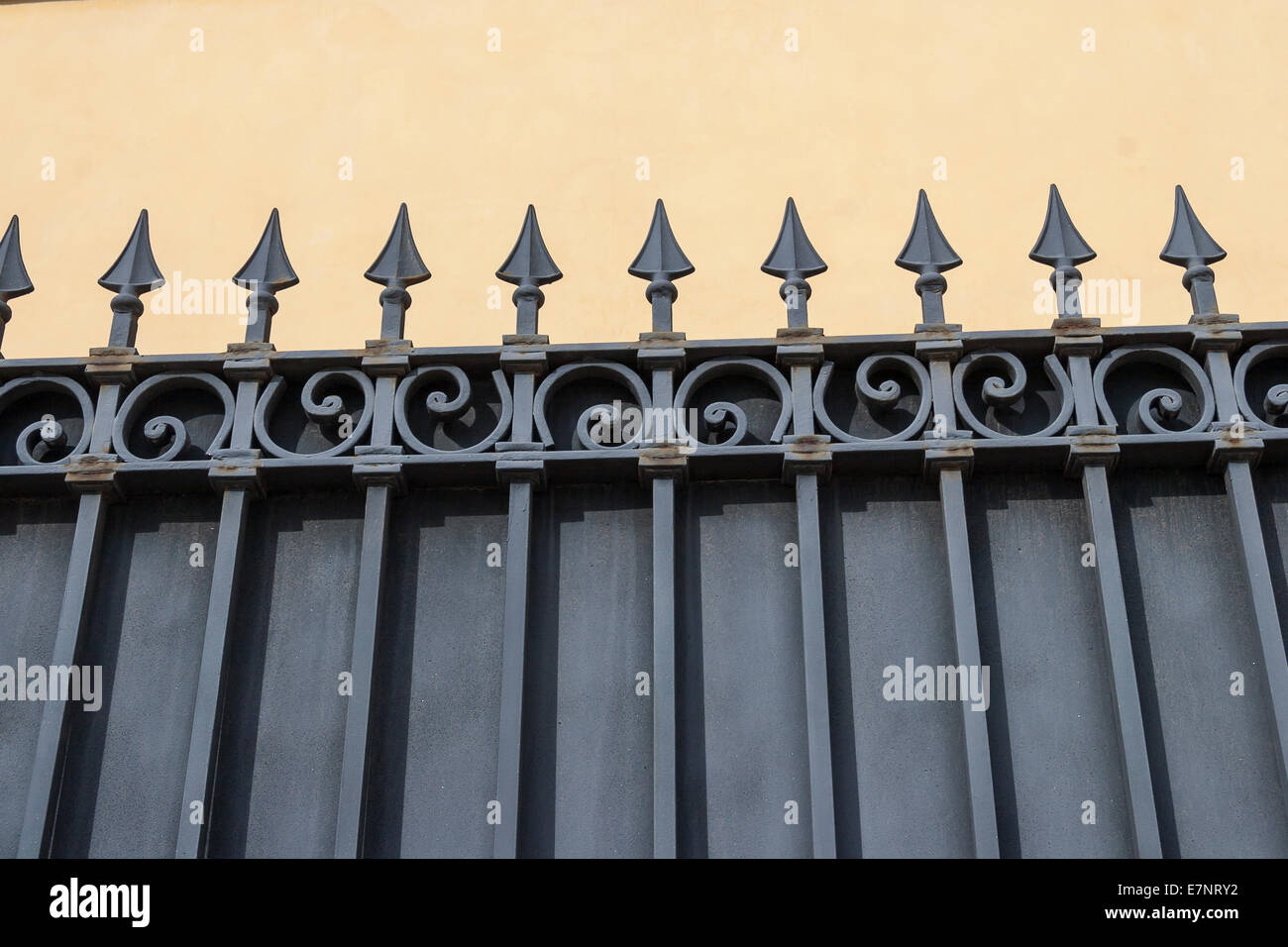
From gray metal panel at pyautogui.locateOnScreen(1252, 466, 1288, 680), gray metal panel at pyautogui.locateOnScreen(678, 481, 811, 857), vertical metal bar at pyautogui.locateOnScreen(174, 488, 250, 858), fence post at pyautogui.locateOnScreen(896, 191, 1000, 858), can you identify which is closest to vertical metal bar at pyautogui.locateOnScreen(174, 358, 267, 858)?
vertical metal bar at pyautogui.locateOnScreen(174, 488, 250, 858)

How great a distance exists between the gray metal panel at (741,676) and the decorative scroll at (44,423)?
171 centimetres

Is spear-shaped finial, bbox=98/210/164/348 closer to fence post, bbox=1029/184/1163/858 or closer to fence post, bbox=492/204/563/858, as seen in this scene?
fence post, bbox=492/204/563/858

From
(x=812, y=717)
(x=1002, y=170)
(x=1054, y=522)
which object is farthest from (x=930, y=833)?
(x=1002, y=170)

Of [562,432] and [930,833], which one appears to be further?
[562,432]

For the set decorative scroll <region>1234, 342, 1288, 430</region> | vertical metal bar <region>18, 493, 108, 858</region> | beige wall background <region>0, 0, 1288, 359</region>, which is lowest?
vertical metal bar <region>18, 493, 108, 858</region>

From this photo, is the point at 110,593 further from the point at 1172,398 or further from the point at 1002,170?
the point at 1002,170

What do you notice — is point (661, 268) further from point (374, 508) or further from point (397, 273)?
point (374, 508)

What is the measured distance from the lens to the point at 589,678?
462 centimetres

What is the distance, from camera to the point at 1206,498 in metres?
4.80

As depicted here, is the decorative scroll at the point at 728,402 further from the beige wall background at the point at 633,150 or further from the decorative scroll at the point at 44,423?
the beige wall background at the point at 633,150

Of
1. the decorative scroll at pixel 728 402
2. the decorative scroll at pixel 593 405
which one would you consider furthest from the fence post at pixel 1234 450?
the decorative scroll at pixel 593 405

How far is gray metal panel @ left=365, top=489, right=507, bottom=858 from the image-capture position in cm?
446

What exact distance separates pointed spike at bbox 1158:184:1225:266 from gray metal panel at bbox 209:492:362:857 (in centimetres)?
244

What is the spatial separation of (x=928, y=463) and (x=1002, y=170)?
13.8 feet
